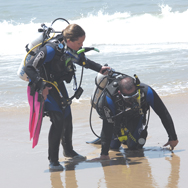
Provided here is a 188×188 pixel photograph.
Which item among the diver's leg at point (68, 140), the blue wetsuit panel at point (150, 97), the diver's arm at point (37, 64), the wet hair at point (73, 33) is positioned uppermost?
the wet hair at point (73, 33)

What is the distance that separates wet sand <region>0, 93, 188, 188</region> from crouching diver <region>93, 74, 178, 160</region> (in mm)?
190

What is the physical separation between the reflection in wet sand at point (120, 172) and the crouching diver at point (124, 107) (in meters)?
0.16

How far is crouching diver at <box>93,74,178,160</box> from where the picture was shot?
10.8 ft

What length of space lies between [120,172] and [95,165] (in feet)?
1.07

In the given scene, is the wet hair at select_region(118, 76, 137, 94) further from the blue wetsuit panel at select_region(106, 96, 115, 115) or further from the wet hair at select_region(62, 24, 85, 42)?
the wet hair at select_region(62, 24, 85, 42)

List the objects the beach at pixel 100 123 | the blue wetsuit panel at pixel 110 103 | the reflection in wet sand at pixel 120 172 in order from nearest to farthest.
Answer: the reflection in wet sand at pixel 120 172 → the beach at pixel 100 123 → the blue wetsuit panel at pixel 110 103

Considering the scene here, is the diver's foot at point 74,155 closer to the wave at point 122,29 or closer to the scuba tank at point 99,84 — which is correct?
the scuba tank at point 99,84

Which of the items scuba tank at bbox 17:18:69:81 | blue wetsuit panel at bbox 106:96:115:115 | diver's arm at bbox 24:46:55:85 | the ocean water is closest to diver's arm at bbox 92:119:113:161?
blue wetsuit panel at bbox 106:96:115:115

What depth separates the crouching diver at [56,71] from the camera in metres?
3.13

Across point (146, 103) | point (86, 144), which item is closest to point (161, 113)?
point (146, 103)

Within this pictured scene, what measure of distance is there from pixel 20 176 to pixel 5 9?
1972 cm

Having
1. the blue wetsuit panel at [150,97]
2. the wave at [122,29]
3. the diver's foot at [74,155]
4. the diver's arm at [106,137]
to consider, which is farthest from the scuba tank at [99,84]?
the wave at [122,29]

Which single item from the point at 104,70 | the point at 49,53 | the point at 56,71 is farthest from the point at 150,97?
the point at 49,53

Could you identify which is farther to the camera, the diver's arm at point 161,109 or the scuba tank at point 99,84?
the scuba tank at point 99,84
